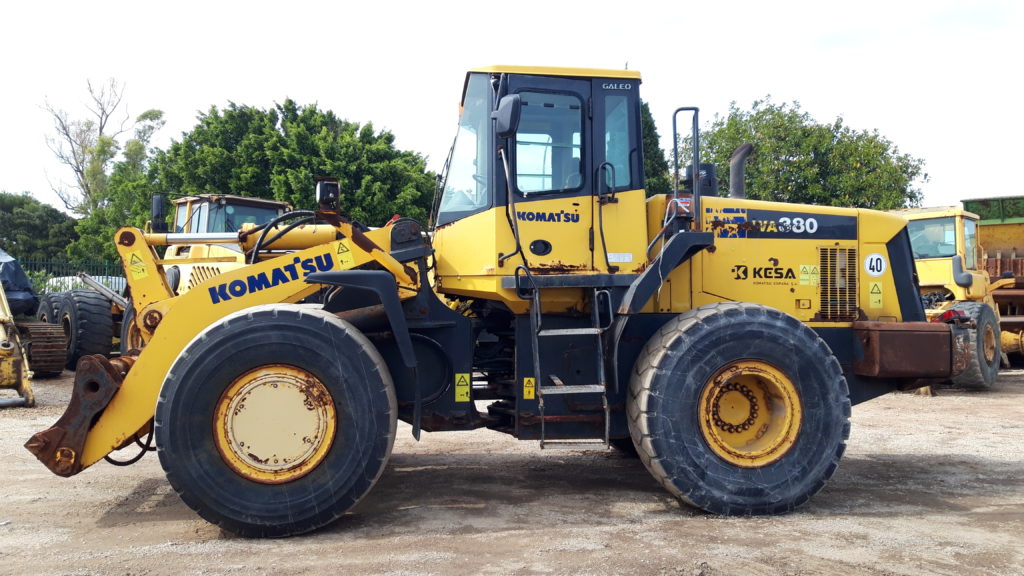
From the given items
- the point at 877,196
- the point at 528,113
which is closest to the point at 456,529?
the point at 528,113

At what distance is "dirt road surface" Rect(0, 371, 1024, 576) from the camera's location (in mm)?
4012

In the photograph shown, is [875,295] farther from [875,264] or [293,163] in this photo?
[293,163]

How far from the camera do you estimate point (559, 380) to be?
17.4ft

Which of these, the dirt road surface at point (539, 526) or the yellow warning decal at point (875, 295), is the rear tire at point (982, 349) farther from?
the yellow warning decal at point (875, 295)

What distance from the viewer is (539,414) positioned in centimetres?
523

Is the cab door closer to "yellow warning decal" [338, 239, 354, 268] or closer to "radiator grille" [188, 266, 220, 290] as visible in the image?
"yellow warning decal" [338, 239, 354, 268]

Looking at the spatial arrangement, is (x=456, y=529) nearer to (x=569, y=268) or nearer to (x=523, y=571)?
(x=523, y=571)

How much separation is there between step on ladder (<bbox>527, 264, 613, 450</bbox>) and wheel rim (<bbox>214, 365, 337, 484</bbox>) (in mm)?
1367

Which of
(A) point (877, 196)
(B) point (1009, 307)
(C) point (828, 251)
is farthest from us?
(A) point (877, 196)

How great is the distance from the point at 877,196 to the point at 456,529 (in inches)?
854

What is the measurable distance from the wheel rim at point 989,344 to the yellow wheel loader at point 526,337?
7695mm

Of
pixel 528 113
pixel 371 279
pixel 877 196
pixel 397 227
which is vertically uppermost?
pixel 877 196

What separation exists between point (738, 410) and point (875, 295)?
1.66 metres

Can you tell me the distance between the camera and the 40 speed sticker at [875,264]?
6.01m
